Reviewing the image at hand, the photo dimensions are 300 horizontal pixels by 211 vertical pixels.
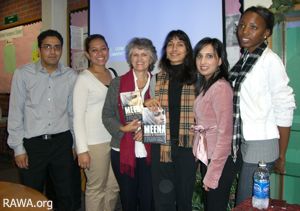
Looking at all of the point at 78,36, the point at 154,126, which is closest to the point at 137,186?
the point at 154,126

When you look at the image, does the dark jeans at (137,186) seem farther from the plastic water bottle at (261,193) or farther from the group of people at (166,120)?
the plastic water bottle at (261,193)

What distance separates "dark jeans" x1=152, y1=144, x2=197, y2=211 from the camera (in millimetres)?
2084

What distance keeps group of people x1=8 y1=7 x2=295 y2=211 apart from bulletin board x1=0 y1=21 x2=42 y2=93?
3269 millimetres

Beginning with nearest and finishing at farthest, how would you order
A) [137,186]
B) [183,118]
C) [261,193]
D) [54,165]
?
[261,193] → [183,118] → [137,186] → [54,165]

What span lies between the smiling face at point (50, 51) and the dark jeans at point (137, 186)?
983 millimetres

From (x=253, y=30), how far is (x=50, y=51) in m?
1.71

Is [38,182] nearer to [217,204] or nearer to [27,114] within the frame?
[27,114]

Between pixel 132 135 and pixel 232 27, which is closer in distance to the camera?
pixel 132 135

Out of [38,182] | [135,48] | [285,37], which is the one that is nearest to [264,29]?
[285,37]

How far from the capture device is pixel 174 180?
2.17 metres

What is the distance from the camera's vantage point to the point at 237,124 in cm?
185

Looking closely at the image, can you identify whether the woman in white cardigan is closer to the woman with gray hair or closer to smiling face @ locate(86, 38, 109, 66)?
smiling face @ locate(86, 38, 109, 66)

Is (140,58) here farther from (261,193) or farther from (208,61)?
(261,193)

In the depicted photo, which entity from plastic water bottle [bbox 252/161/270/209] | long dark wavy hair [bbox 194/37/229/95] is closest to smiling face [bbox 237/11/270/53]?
long dark wavy hair [bbox 194/37/229/95]
